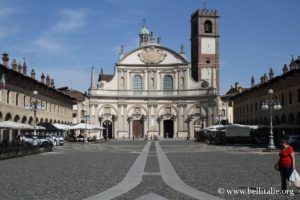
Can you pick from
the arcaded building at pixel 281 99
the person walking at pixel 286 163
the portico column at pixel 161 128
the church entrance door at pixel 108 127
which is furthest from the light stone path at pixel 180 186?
the church entrance door at pixel 108 127

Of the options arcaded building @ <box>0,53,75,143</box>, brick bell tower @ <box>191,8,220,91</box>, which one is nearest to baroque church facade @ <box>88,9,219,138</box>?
brick bell tower @ <box>191,8,220,91</box>

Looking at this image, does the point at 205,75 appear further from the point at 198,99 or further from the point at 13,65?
the point at 13,65

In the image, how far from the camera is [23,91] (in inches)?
2229

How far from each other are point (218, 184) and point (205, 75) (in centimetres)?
8195

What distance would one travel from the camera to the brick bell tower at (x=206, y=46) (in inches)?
3750

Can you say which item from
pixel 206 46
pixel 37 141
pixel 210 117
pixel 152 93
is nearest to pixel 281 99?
pixel 37 141

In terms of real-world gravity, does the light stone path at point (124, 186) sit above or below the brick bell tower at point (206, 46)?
below

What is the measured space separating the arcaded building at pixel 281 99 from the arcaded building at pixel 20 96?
28004 millimetres

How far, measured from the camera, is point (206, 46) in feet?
316

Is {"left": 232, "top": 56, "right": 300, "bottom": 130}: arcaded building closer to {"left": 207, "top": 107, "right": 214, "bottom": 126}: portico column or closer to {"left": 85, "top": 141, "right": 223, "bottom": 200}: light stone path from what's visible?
{"left": 207, "top": 107, "right": 214, "bottom": 126}: portico column

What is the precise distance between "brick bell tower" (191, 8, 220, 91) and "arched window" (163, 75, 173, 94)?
5.53 m

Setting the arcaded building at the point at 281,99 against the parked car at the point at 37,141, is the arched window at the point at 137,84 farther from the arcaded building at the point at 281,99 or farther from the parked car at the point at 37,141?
the parked car at the point at 37,141

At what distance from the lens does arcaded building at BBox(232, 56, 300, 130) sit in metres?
53.0

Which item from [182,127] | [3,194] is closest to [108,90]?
[182,127]
